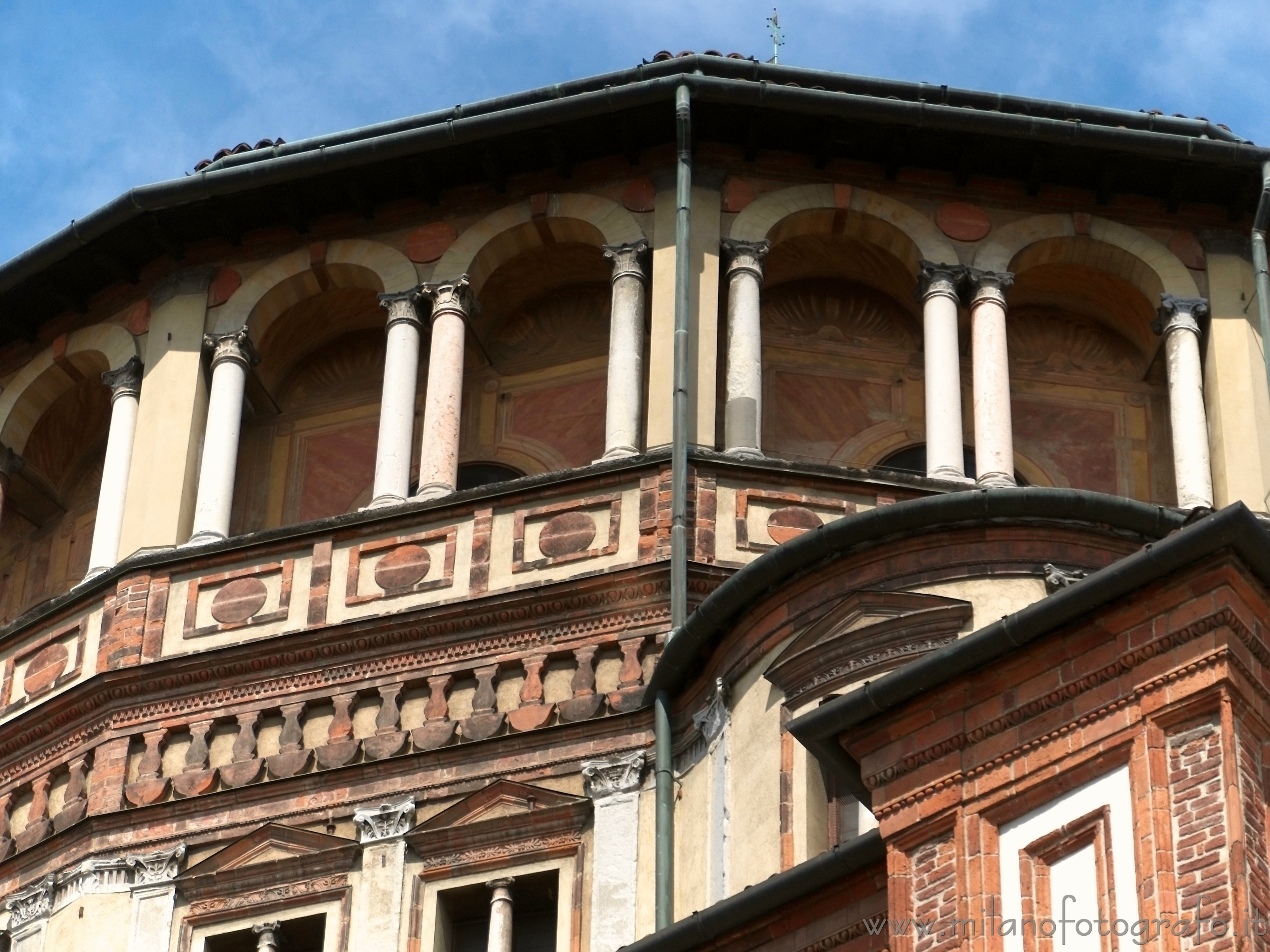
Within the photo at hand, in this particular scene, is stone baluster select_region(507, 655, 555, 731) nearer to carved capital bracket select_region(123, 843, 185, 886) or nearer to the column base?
the column base

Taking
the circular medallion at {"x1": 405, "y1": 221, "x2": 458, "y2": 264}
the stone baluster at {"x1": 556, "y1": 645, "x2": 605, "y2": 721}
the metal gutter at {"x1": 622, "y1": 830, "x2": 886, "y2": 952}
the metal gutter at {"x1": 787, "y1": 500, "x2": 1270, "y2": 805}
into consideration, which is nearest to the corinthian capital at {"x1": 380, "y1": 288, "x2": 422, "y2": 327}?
the circular medallion at {"x1": 405, "y1": 221, "x2": 458, "y2": 264}

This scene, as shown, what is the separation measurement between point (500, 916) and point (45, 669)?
A: 5.13m

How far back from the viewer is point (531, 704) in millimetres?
25156

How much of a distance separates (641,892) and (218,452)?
632cm

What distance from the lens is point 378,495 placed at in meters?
27.1

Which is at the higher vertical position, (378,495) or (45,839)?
(378,495)

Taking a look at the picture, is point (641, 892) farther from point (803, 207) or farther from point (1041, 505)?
point (803, 207)

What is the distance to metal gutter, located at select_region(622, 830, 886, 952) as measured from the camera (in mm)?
18875

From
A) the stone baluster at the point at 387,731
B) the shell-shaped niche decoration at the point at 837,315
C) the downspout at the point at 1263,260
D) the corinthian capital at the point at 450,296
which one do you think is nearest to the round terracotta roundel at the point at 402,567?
the stone baluster at the point at 387,731

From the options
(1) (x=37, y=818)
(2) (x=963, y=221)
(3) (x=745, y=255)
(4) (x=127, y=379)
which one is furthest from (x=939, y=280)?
(1) (x=37, y=818)

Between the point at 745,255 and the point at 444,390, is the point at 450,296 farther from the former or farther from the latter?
the point at 745,255

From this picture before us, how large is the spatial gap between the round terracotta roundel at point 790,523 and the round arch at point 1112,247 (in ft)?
11.1

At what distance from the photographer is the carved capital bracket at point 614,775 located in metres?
24.3

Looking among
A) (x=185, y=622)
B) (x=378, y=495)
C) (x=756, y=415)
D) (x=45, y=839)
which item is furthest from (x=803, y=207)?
(x=45, y=839)
